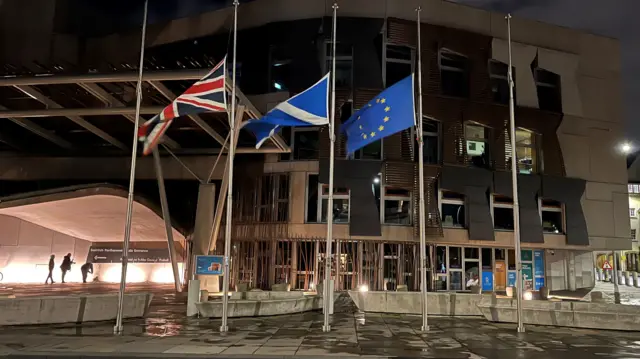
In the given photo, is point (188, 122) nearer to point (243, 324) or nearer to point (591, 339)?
point (243, 324)

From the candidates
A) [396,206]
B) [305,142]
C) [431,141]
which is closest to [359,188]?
[396,206]

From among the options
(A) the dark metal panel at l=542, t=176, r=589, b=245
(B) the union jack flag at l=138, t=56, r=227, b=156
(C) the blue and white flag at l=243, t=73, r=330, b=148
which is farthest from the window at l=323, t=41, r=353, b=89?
(B) the union jack flag at l=138, t=56, r=227, b=156

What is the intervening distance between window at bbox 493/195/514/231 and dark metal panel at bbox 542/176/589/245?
226cm

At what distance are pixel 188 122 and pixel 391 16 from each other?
42.8 feet

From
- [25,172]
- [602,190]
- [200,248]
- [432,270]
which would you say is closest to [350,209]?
[432,270]

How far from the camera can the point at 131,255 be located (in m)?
36.9

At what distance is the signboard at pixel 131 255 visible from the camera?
36.9 metres

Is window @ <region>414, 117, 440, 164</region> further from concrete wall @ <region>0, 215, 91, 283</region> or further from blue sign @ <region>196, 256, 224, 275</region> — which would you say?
concrete wall @ <region>0, 215, 91, 283</region>

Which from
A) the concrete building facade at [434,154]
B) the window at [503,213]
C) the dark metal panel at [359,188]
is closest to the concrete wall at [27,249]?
the concrete building facade at [434,154]

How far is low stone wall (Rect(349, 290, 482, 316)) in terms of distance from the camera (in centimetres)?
1953

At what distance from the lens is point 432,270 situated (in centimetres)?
2898

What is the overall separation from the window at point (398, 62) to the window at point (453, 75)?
7.82 ft

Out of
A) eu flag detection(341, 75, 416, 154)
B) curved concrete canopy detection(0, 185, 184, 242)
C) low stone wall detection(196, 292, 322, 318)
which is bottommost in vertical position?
low stone wall detection(196, 292, 322, 318)

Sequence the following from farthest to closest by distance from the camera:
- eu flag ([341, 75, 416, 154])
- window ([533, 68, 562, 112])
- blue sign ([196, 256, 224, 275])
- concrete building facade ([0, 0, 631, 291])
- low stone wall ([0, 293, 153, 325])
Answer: window ([533, 68, 562, 112])
concrete building facade ([0, 0, 631, 291])
blue sign ([196, 256, 224, 275])
eu flag ([341, 75, 416, 154])
low stone wall ([0, 293, 153, 325])
